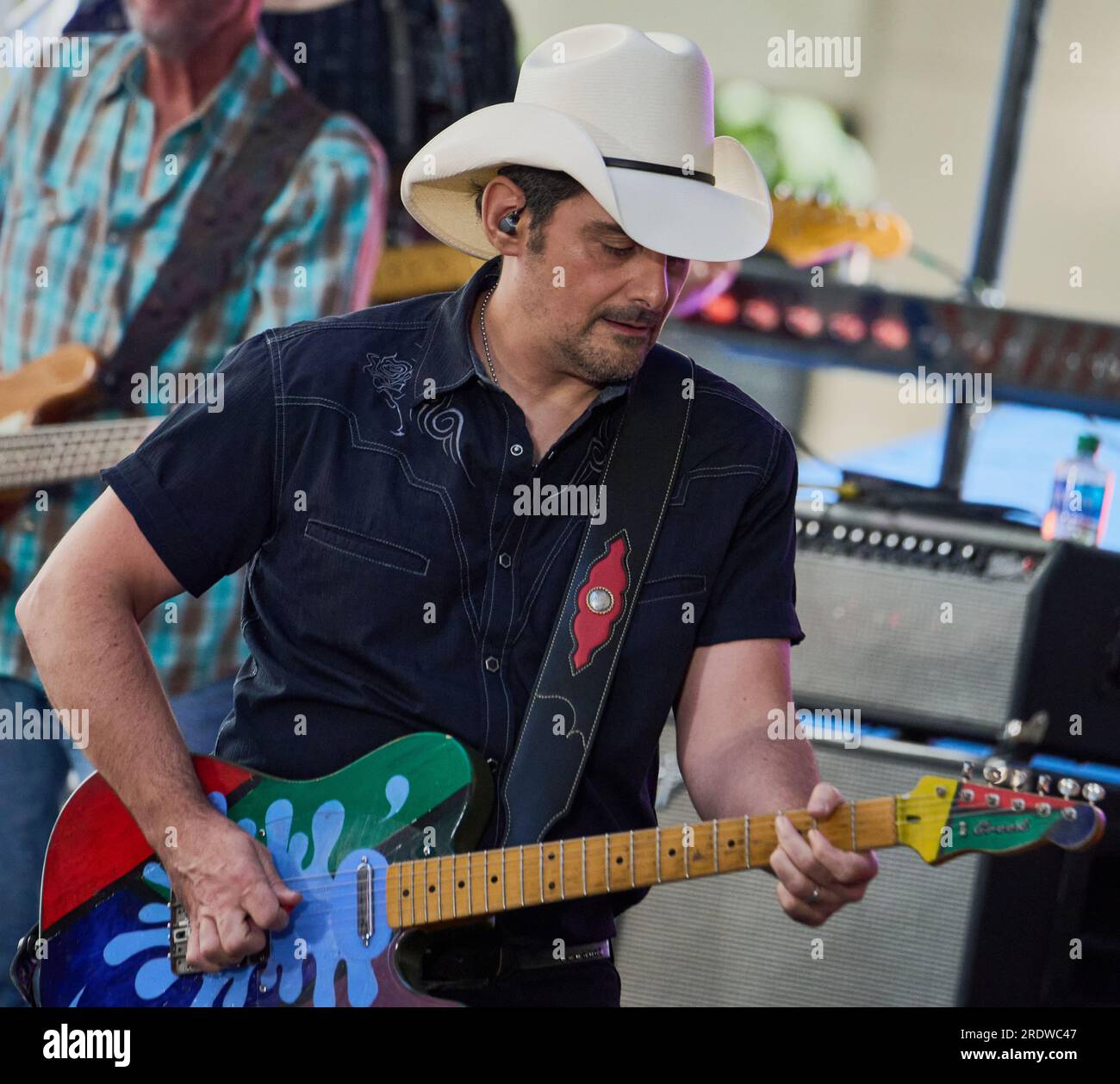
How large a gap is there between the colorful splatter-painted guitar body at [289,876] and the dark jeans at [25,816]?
1.23 m

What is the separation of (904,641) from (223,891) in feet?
5.41

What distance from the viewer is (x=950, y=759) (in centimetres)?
303

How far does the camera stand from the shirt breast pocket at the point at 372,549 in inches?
81.3

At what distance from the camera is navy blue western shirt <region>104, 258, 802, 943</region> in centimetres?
205

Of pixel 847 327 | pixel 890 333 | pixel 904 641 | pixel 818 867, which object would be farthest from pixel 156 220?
pixel 818 867

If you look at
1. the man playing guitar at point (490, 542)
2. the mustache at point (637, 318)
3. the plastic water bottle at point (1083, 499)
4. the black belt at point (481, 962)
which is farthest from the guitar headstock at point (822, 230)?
the black belt at point (481, 962)

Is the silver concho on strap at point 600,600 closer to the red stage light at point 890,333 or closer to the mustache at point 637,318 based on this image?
the mustache at point 637,318

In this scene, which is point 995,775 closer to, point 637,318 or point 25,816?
point 637,318

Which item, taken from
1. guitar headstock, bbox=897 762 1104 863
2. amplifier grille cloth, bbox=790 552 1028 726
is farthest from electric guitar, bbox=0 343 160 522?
guitar headstock, bbox=897 762 1104 863

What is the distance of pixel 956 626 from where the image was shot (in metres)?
3.04

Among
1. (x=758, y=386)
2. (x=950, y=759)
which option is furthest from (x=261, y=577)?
(x=758, y=386)

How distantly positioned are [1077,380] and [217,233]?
2129 millimetres

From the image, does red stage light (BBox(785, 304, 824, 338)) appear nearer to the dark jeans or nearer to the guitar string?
the dark jeans

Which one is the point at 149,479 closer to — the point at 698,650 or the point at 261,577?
the point at 261,577
